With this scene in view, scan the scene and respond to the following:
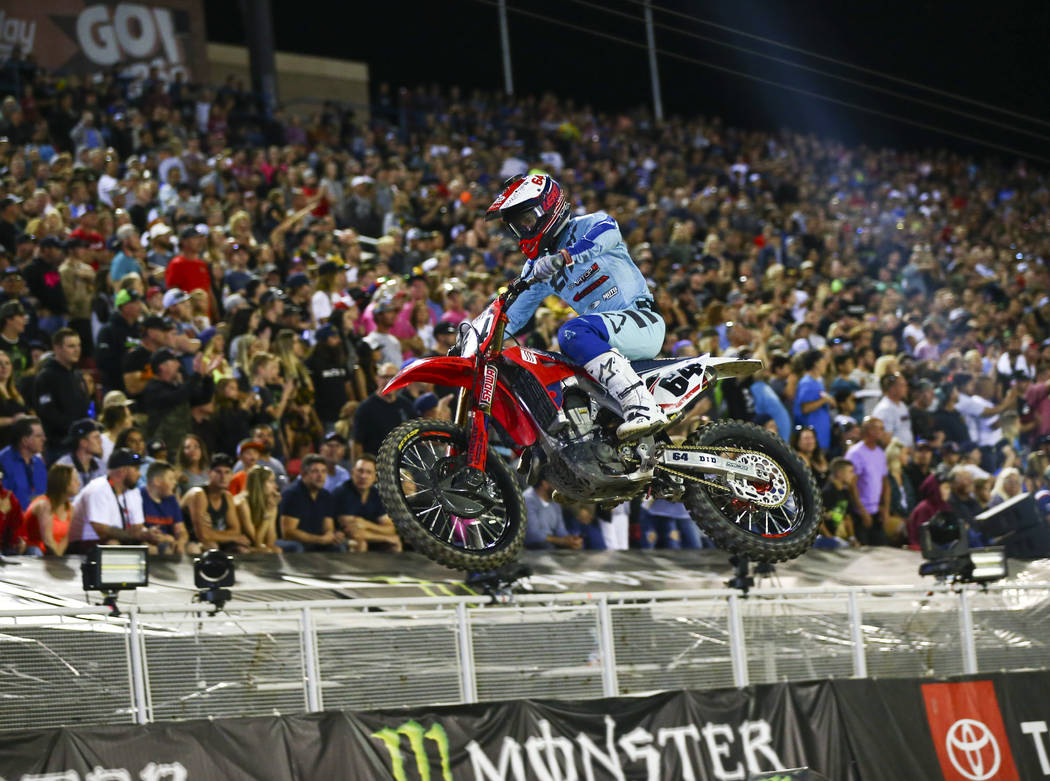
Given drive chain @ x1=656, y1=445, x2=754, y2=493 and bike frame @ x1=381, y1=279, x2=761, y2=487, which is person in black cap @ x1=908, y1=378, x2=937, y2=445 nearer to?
drive chain @ x1=656, y1=445, x2=754, y2=493

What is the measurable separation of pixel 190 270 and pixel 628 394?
695 centimetres

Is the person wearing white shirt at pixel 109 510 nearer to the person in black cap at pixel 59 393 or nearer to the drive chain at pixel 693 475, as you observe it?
the person in black cap at pixel 59 393

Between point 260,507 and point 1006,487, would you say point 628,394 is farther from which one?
point 1006,487

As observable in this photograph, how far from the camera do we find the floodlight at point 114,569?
25.5 ft

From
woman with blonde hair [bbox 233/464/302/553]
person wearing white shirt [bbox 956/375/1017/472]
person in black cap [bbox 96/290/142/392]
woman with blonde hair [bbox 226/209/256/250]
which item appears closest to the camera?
woman with blonde hair [bbox 233/464/302/553]

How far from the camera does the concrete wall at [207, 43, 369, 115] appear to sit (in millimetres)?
25797

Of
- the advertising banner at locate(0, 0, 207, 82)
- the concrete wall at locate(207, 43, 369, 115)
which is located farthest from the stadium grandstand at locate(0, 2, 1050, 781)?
the concrete wall at locate(207, 43, 369, 115)

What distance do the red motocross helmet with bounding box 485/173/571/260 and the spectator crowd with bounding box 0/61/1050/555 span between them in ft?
12.9

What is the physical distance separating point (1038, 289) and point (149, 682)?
16.3 meters

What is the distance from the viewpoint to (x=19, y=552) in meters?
9.30

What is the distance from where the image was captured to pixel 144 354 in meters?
11.1

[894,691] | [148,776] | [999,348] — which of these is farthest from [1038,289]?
[148,776]

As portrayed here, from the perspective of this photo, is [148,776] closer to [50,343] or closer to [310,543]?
[310,543]

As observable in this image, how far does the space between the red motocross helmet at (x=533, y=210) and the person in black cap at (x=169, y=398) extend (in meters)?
4.77
